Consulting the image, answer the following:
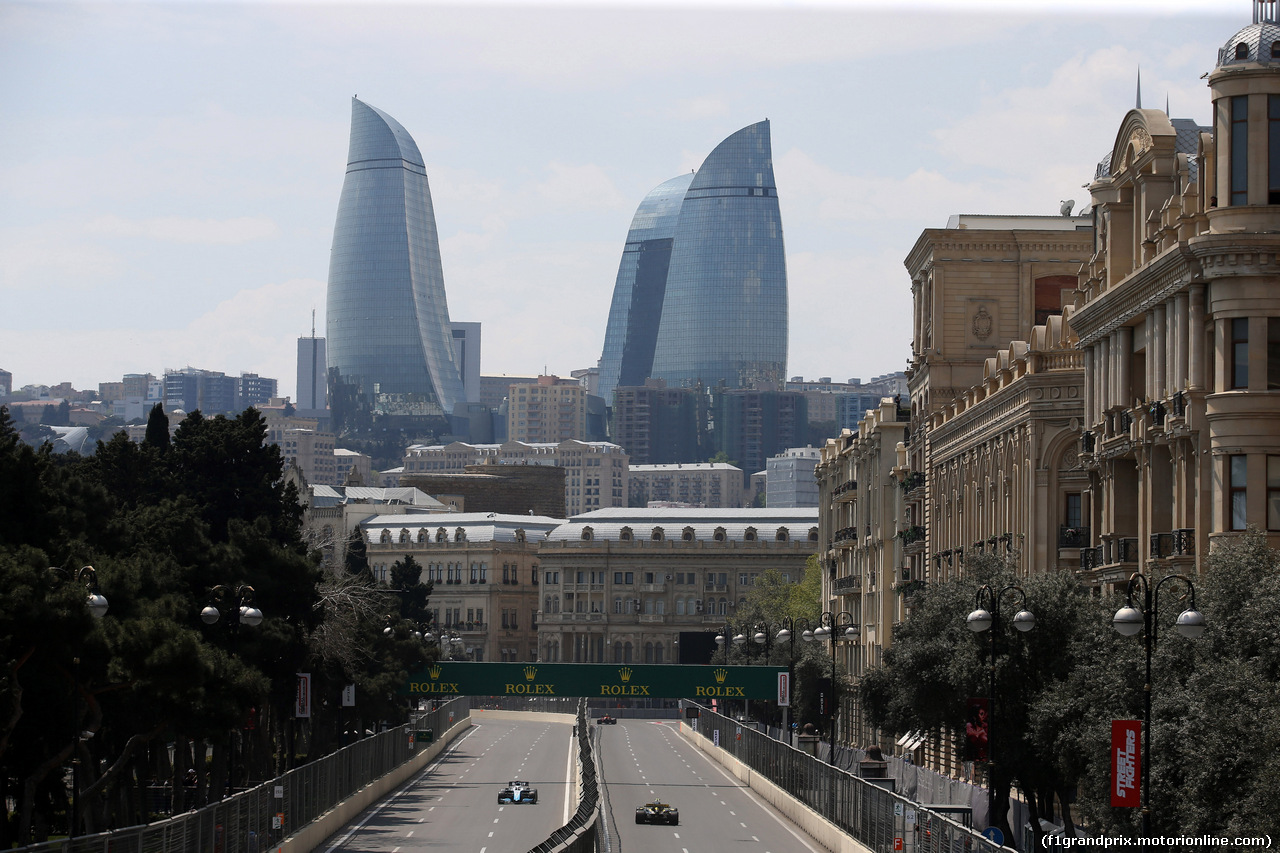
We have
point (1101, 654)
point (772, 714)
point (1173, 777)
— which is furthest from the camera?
point (772, 714)

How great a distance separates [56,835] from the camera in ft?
184

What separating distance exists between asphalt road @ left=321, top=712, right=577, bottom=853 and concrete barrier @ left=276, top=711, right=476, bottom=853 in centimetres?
41

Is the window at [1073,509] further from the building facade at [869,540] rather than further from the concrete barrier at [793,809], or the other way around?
the building facade at [869,540]

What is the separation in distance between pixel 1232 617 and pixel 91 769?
2944cm

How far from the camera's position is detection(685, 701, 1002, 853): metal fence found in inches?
1606

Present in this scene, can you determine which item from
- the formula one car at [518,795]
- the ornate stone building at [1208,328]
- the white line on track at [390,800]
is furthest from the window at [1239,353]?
the formula one car at [518,795]

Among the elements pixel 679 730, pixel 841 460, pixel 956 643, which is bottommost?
pixel 679 730

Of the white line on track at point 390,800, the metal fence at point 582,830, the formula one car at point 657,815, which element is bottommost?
the white line on track at point 390,800

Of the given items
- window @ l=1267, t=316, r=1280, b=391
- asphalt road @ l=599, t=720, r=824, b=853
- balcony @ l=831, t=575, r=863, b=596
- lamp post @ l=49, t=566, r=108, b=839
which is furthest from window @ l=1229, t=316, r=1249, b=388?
balcony @ l=831, t=575, r=863, b=596

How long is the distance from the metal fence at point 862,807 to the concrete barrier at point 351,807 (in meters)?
15.7

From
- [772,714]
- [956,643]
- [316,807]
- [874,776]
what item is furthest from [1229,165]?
[772,714]

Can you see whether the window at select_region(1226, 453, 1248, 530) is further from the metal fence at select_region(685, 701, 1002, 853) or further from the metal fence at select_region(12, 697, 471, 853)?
the metal fence at select_region(12, 697, 471, 853)

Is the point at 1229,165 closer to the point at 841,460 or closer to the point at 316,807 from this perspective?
the point at 316,807

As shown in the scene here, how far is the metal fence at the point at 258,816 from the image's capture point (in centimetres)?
3612
